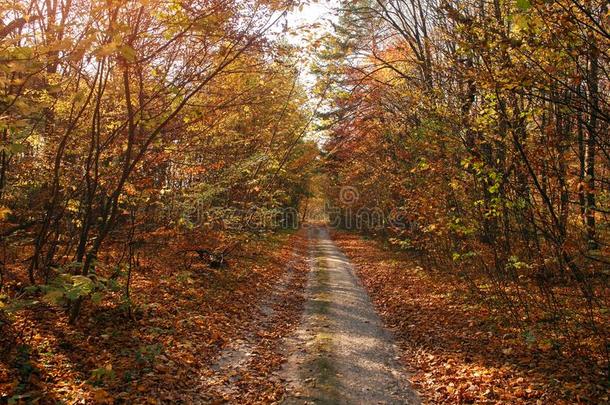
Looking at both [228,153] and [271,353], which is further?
[228,153]

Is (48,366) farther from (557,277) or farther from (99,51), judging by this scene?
(557,277)

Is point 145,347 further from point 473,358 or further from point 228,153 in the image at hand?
point 473,358

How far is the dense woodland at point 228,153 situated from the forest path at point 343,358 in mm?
1046

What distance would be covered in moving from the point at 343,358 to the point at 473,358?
7.33 feet

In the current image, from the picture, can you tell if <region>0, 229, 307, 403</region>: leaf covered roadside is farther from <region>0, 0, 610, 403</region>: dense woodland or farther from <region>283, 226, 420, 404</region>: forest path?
<region>283, 226, 420, 404</region>: forest path

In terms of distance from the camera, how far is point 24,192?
990 centimetres

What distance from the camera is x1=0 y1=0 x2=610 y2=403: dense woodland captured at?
213 inches

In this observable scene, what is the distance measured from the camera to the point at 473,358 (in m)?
7.54

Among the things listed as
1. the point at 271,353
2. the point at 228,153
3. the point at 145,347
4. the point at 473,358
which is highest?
the point at 228,153

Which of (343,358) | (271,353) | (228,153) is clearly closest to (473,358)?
(343,358)

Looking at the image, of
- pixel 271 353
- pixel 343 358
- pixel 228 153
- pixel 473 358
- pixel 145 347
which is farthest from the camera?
pixel 228 153

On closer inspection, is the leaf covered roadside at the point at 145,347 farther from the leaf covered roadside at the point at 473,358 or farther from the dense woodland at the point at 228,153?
the leaf covered roadside at the point at 473,358

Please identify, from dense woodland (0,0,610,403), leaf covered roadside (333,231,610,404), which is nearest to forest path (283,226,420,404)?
leaf covered roadside (333,231,610,404)

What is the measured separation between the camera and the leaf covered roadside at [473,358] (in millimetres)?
5969
